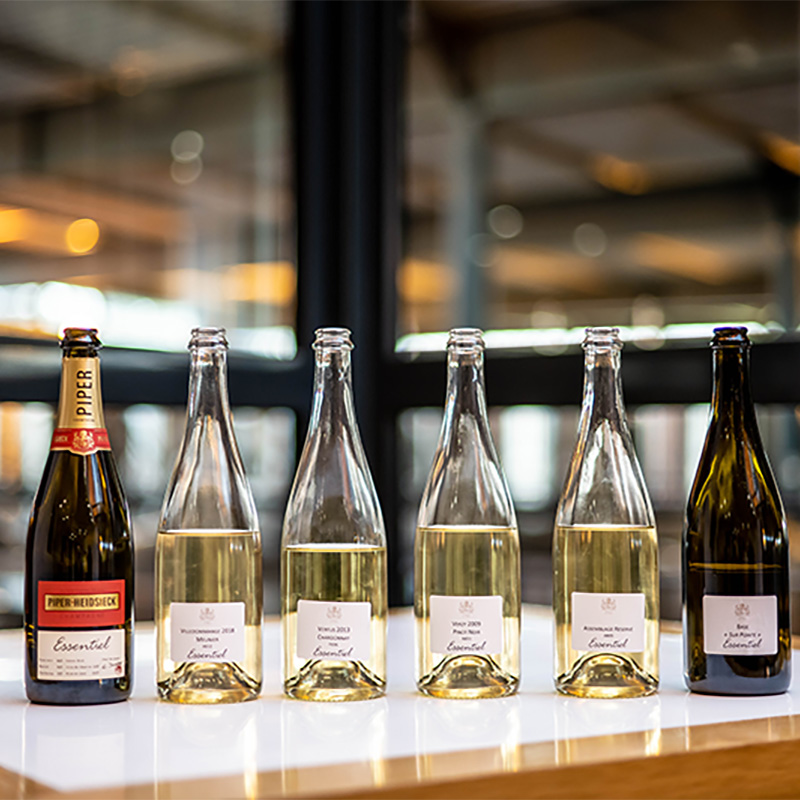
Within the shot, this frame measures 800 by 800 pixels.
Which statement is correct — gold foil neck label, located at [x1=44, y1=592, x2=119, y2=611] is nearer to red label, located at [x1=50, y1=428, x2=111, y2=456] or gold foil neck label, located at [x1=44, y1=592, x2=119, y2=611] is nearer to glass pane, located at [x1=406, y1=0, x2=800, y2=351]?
red label, located at [x1=50, y1=428, x2=111, y2=456]

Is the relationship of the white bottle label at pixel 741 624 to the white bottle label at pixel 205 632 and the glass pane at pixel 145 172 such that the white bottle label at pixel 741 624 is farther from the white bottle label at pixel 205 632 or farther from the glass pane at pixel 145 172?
the glass pane at pixel 145 172

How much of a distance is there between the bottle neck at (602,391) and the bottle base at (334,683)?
26 centimetres

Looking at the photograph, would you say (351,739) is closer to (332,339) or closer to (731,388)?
(332,339)

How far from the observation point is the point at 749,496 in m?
0.89

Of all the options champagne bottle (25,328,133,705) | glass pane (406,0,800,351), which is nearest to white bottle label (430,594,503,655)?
champagne bottle (25,328,133,705)

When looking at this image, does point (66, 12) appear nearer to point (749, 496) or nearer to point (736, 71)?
point (749, 496)

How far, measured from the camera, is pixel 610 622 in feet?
2.73

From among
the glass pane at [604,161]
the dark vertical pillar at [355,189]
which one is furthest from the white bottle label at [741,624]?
the glass pane at [604,161]

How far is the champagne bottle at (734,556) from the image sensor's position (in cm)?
85

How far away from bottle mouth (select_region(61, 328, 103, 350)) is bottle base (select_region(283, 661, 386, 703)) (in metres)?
0.29

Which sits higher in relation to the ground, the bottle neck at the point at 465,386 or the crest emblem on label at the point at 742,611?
the bottle neck at the point at 465,386

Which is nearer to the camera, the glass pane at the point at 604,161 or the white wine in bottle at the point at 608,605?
the white wine in bottle at the point at 608,605

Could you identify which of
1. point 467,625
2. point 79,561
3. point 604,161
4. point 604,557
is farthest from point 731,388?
point 604,161

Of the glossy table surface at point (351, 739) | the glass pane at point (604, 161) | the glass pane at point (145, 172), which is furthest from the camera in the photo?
the glass pane at point (604, 161)
